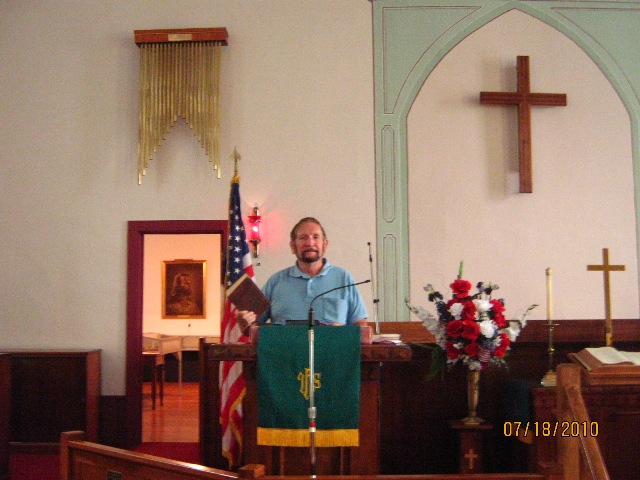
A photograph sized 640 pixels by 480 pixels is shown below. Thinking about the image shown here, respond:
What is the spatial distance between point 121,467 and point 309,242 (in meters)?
1.52

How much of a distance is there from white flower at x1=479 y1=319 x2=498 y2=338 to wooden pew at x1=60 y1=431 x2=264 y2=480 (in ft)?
5.34

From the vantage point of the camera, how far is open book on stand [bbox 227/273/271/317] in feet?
12.3

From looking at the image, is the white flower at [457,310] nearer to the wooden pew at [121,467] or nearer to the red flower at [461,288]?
the red flower at [461,288]

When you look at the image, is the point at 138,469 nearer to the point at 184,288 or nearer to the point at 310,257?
the point at 310,257

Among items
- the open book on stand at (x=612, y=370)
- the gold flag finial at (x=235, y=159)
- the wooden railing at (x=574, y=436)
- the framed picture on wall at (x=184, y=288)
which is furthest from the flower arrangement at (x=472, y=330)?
the framed picture on wall at (x=184, y=288)

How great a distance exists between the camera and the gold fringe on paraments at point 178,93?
22.9 feet

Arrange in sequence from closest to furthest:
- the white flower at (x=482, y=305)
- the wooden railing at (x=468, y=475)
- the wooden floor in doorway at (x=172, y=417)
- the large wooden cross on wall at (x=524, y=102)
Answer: the wooden railing at (x=468, y=475)
the white flower at (x=482, y=305)
the large wooden cross on wall at (x=524, y=102)
the wooden floor in doorway at (x=172, y=417)

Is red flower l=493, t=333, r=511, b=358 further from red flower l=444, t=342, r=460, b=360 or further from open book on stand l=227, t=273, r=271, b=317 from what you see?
open book on stand l=227, t=273, r=271, b=317

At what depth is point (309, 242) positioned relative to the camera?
13.1 feet

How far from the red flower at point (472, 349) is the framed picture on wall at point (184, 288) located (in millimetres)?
8640

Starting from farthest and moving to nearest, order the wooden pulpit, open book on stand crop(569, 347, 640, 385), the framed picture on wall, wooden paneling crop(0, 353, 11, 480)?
the framed picture on wall
wooden paneling crop(0, 353, 11, 480)
open book on stand crop(569, 347, 640, 385)
the wooden pulpit

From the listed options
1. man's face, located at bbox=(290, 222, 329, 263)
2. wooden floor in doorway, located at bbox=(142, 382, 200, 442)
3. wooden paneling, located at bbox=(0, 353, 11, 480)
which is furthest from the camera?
wooden floor in doorway, located at bbox=(142, 382, 200, 442)

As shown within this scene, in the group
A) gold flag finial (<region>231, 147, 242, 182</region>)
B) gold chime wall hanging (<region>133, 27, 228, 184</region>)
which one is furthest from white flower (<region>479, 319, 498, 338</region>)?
gold chime wall hanging (<region>133, 27, 228, 184</region>)
